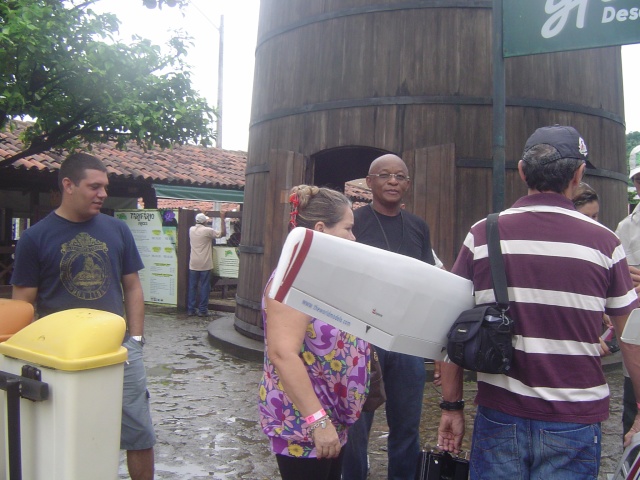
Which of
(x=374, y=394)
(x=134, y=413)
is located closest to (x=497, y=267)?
(x=374, y=394)

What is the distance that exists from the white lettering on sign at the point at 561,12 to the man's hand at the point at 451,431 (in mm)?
2351

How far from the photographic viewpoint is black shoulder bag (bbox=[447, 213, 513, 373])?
1.93m

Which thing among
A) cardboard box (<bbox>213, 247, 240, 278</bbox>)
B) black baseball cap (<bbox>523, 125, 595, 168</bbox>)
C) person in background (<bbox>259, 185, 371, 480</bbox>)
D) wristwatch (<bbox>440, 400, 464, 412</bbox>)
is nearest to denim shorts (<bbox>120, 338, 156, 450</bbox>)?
person in background (<bbox>259, 185, 371, 480</bbox>)

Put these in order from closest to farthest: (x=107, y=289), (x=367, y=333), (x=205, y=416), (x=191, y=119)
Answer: (x=367, y=333) < (x=107, y=289) < (x=205, y=416) < (x=191, y=119)

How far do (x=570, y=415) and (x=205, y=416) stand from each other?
385cm

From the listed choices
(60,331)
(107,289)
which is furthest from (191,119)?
(60,331)

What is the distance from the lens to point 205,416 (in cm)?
528

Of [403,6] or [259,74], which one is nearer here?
[403,6]

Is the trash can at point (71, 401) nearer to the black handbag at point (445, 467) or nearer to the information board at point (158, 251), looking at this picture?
the black handbag at point (445, 467)

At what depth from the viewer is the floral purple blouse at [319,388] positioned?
223 cm

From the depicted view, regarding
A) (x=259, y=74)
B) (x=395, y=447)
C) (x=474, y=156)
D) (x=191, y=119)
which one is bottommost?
(x=395, y=447)

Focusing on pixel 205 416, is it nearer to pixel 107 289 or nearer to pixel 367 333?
pixel 107 289

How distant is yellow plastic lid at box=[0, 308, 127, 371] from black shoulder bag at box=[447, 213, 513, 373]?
42.3 inches

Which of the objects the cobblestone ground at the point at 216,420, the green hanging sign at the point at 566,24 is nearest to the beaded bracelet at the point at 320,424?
the cobblestone ground at the point at 216,420
